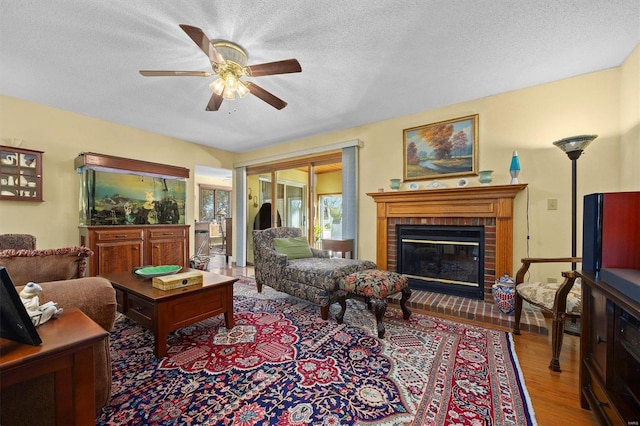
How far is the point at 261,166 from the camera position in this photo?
5543 millimetres

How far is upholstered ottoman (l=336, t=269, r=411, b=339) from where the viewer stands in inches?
89.9

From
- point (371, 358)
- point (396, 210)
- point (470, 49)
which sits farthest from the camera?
point (396, 210)

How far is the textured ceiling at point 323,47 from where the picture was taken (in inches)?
72.9

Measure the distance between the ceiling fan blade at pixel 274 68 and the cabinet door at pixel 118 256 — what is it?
3.27 m

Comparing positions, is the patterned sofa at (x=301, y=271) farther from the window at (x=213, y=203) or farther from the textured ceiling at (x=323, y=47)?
the window at (x=213, y=203)

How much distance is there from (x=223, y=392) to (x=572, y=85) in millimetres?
4216

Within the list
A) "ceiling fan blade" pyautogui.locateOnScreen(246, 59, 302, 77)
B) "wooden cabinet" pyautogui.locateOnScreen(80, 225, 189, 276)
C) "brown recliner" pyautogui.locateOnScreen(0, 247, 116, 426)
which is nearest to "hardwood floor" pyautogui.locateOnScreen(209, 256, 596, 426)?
"brown recliner" pyautogui.locateOnScreen(0, 247, 116, 426)

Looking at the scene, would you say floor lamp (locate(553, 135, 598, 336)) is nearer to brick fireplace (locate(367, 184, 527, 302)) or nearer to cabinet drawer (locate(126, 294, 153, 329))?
brick fireplace (locate(367, 184, 527, 302))

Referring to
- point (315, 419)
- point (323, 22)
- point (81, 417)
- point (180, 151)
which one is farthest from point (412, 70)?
point (180, 151)

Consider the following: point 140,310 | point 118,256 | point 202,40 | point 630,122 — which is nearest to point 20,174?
point 118,256

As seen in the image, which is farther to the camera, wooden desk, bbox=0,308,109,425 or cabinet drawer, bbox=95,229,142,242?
cabinet drawer, bbox=95,229,142,242

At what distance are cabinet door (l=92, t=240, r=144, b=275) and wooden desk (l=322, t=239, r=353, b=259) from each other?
114 inches

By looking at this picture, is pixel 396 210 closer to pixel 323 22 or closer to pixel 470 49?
pixel 470 49

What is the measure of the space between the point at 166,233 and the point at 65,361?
384 cm
